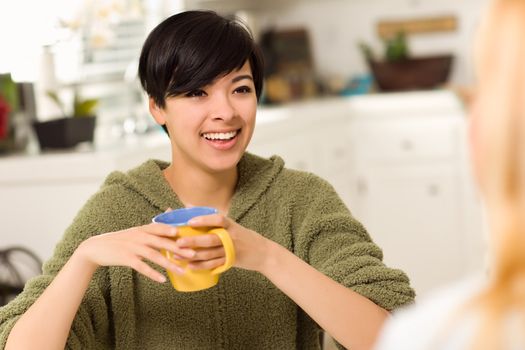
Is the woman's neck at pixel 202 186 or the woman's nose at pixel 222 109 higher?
the woman's nose at pixel 222 109

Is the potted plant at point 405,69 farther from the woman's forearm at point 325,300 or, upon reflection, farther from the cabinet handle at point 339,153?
the woman's forearm at point 325,300

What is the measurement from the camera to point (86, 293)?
1509mm

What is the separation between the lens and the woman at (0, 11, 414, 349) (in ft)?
4.60

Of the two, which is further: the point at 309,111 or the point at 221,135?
the point at 309,111

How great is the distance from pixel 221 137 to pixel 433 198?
2.88 meters

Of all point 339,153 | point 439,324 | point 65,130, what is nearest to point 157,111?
point 439,324

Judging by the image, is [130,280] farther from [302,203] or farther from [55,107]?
[55,107]

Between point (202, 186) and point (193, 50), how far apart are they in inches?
10.6

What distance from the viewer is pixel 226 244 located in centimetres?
122

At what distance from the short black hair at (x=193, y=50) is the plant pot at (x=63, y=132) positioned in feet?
4.23

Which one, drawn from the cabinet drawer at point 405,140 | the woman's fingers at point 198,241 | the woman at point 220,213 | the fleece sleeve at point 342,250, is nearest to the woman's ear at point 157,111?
the woman at point 220,213

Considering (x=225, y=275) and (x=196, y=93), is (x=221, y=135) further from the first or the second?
(x=225, y=275)

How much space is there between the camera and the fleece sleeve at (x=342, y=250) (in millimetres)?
1442

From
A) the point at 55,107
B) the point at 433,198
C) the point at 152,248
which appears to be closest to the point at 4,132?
the point at 55,107
